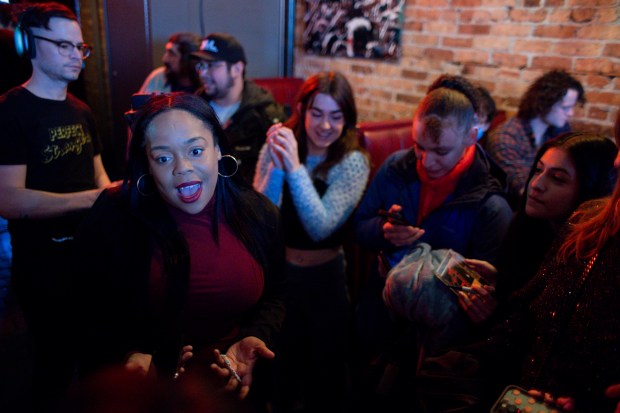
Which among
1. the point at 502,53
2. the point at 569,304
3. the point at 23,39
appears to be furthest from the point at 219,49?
the point at 569,304

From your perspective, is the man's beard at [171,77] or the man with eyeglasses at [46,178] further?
the man's beard at [171,77]

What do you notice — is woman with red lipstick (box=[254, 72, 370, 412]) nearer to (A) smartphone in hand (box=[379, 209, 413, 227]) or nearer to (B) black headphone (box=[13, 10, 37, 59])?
(A) smartphone in hand (box=[379, 209, 413, 227])

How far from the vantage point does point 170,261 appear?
1158mm

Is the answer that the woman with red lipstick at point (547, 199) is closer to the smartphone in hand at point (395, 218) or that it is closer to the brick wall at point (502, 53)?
the smartphone in hand at point (395, 218)

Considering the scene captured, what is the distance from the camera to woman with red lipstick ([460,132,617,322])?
1.30 metres

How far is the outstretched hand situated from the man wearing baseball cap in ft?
4.11

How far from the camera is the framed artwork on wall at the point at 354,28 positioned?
3.59 metres

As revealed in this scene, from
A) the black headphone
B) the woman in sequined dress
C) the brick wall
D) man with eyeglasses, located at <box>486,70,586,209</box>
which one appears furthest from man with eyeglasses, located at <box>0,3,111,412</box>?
the brick wall

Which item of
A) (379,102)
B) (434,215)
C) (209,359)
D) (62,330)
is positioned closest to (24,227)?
(62,330)

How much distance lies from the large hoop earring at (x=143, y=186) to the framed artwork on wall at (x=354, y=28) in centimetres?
294

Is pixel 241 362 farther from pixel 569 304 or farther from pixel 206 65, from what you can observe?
pixel 206 65

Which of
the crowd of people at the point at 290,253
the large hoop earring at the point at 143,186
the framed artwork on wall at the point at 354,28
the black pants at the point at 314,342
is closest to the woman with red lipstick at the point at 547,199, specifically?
the crowd of people at the point at 290,253

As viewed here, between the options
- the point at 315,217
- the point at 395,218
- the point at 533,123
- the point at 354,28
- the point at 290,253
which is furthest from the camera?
the point at 354,28

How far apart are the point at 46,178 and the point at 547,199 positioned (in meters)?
1.67
